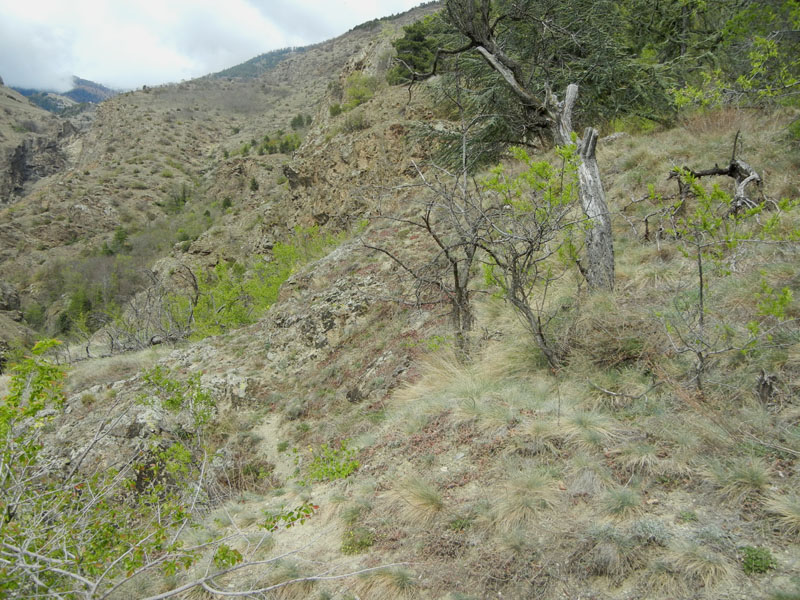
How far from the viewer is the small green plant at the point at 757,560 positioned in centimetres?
233

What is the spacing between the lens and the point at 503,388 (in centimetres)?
500

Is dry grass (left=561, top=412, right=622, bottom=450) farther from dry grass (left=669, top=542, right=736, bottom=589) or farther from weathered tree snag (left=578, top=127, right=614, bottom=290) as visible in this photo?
weathered tree snag (left=578, top=127, right=614, bottom=290)

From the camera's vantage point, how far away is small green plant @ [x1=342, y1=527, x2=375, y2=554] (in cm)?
362

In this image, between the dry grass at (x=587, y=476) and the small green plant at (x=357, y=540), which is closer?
the dry grass at (x=587, y=476)

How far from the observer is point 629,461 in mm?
3383

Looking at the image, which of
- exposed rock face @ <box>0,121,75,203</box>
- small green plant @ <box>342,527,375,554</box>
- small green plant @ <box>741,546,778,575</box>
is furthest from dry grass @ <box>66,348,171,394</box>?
exposed rock face @ <box>0,121,75,203</box>

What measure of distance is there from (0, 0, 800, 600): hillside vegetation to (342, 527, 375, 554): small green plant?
0.8 inches

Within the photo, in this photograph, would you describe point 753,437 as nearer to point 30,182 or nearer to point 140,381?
point 140,381

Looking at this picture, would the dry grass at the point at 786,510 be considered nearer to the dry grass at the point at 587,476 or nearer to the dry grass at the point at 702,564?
the dry grass at the point at 702,564

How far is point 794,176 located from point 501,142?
183 inches

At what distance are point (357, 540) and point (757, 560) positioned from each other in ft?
8.85

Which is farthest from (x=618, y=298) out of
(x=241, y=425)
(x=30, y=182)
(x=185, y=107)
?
(x=30, y=182)

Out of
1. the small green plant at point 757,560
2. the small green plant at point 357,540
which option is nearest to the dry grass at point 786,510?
the small green plant at point 757,560

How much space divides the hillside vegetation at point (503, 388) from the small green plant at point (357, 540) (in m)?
0.02
